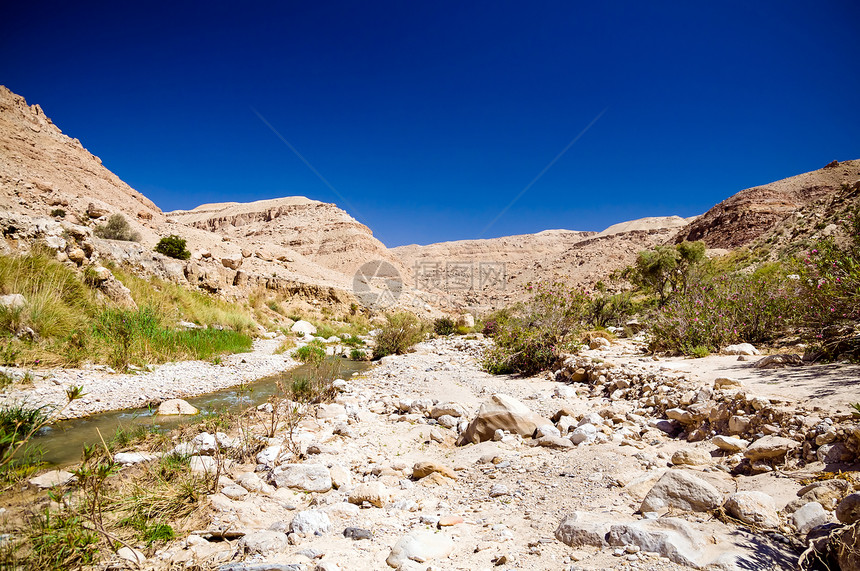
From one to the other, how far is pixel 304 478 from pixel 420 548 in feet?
5.25

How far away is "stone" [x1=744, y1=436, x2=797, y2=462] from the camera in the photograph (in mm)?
3042

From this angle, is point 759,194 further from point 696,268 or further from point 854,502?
point 854,502

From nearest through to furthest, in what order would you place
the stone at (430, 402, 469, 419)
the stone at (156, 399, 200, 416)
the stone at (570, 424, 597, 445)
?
the stone at (570, 424, 597, 445) → the stone at (430, 402, 469, 419) → the stone at (156, 399, 200, 416)

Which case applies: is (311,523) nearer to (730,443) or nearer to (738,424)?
(730,443)

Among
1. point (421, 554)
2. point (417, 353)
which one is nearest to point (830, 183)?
point (417, 353)

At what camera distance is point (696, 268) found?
48.5ft

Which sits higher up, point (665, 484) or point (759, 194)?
point (759, 194)

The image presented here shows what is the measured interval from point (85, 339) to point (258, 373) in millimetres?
3367

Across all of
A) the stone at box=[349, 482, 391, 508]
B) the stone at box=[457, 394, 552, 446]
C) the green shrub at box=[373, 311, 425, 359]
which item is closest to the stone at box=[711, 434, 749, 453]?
the stone at box=[457, 394, 552, 446]

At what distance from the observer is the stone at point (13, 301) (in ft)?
23.2

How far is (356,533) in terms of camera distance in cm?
265

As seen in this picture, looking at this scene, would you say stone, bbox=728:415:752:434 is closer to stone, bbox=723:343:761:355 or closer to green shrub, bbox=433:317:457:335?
stone, bbox=723:343:761:355

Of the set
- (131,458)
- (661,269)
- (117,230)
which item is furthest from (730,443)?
(117,230)

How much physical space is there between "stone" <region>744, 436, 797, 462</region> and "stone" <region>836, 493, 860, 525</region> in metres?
1.24
